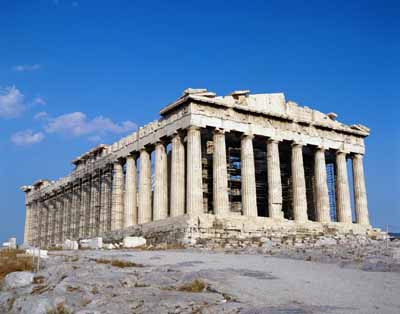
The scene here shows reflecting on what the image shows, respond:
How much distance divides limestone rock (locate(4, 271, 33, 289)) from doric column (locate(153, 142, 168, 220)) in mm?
20375

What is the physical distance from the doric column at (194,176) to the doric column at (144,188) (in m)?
5.90

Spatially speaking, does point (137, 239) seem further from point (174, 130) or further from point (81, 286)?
point (81, 286)

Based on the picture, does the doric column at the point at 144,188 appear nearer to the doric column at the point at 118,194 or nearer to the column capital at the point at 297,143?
the doric column at the point at 118,194

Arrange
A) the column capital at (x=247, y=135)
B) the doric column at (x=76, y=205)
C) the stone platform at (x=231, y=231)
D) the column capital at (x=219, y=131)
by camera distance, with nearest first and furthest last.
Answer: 1. the stone platform at (x=231, y=231)
2. the column capital at (x=219, y=131)
3. the column capital at (x=247, y=135)
4. the doric column at (x=76, y=205)

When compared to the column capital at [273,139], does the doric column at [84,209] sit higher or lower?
lower

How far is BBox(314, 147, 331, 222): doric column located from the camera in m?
38.1

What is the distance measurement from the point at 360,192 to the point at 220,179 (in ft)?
44.1

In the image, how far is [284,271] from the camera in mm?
15453

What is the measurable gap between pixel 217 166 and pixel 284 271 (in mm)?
18367

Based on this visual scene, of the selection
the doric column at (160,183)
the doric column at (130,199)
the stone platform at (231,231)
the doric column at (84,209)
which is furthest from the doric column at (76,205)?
the doric column at (160,183)

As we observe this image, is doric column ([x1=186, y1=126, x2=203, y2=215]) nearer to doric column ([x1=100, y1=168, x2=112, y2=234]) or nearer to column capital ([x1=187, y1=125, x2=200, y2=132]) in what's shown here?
column capital ([x1=187, y1=125, x2=200, y2=132])

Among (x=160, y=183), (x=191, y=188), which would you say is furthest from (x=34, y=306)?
(x=160, y=183)

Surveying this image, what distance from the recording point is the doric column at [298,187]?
3662 cm

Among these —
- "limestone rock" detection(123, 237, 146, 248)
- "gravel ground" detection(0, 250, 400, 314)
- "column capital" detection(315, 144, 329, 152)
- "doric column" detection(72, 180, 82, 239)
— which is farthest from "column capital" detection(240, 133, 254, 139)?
"doric column" detection(72, 180, 82, 239)
